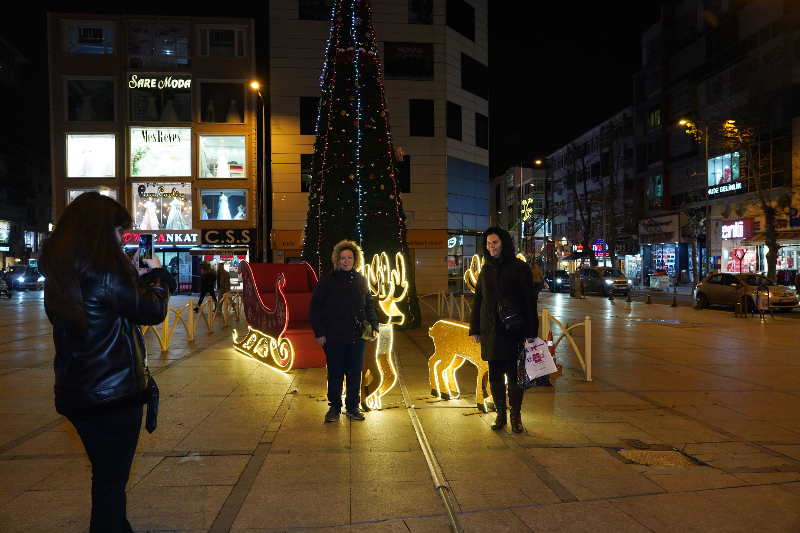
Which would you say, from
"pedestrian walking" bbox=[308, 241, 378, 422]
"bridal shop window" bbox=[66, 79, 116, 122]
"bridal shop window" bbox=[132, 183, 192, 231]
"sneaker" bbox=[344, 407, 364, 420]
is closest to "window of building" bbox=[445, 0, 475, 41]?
"bridal shop window" bbox=[132, 183, 192, 231]

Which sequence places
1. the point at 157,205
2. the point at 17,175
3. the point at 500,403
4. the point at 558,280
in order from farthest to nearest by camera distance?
the point at 17,175 → the point at 558,280 → the point at 157,205 → the point at 500,403

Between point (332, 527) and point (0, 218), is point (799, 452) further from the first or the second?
point (0, 218)

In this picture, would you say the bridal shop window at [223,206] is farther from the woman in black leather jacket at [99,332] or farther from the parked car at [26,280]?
the woman in black leather jacket at [99,332]

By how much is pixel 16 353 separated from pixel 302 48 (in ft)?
77.4

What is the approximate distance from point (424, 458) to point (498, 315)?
152 centimetres

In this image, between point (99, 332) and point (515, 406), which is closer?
point (99, 332)

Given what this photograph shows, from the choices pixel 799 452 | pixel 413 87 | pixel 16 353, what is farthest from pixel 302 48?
pixel 799 452

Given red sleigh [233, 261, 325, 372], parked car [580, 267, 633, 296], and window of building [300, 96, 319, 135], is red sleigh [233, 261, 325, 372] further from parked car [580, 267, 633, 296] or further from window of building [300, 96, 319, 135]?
parked car [580, 267, 633, 296]

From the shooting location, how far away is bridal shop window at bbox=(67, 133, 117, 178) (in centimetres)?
3706

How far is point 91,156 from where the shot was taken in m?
37.1

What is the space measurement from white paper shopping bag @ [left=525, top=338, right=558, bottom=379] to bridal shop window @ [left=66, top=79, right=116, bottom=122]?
1474 inches

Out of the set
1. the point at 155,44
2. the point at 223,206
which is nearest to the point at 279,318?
the point at 223,206

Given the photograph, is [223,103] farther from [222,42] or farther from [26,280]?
[26,280]

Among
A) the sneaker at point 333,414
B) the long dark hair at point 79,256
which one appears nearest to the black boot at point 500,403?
the sneaker at point 333,414
